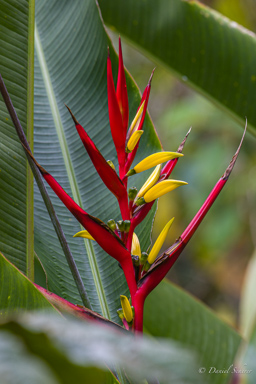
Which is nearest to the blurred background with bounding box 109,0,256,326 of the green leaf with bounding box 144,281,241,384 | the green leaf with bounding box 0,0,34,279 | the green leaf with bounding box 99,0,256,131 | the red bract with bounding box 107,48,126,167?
the green leaf with bounding box 99,0,256,131

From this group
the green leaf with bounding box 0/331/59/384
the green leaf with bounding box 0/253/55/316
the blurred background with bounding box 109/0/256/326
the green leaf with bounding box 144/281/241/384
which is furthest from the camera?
the blurred background with bounding box 109/0/256/326

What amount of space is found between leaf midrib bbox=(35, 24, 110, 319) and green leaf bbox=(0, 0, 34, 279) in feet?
0.37

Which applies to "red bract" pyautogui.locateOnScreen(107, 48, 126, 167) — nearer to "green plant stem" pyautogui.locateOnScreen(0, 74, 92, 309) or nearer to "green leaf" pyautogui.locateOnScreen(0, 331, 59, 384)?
"green plant stem" pyautogui.locateOnScreen(0, 74, 92, 309)

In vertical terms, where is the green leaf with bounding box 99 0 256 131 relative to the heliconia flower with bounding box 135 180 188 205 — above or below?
above

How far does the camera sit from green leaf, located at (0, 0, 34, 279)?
1.90 feet

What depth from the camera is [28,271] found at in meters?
0.56

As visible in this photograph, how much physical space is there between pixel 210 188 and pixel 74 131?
189 centimetres

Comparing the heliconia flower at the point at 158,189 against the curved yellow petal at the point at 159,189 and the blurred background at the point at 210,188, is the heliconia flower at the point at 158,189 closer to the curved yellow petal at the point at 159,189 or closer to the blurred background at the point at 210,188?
the curved yellow petal at the point at 159,189

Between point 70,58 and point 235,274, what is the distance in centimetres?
280

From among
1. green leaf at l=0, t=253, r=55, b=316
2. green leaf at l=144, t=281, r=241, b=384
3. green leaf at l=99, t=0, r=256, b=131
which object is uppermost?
green leaf at l=99, t=0, r=256, b=131

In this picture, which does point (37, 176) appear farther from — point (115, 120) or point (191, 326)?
point (191, 326)

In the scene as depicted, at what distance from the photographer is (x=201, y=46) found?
3.34 ft

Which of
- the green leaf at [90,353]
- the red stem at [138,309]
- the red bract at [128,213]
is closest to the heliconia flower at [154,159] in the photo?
the red bract at [128,213]

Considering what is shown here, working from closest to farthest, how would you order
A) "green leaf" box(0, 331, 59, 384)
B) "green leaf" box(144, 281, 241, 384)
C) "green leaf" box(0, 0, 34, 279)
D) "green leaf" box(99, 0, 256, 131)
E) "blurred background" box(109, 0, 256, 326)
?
"green leaf" box(0, 331, 59, 384), "green leaf" box(0, 0, 34, 279), "green leaf" box(144, 281, 241, 384), "green leaf" box(99, 0, 256, 131), "blurred background" box(109, 0, 256, 326)
